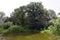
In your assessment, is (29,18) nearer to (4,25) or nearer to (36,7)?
(36,7)

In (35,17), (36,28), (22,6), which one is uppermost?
(22,6)

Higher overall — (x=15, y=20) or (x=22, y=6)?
(x=22, y=6)

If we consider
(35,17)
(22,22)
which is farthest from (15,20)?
(35,17)

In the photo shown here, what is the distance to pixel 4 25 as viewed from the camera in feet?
83.8

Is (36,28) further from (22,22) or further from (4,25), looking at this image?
(4,25)

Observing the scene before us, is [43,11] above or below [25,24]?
above

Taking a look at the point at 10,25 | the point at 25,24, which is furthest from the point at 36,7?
the point at 10,25

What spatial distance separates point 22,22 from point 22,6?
2433 mm

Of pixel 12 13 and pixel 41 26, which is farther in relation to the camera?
pixel 12 13

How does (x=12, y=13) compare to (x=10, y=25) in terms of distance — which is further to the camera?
(x=12, y=13)

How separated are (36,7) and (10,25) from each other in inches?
189

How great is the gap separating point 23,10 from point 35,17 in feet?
7.17

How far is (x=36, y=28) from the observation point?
82.3 ft

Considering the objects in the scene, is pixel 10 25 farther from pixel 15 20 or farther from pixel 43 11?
pixel 43 11
